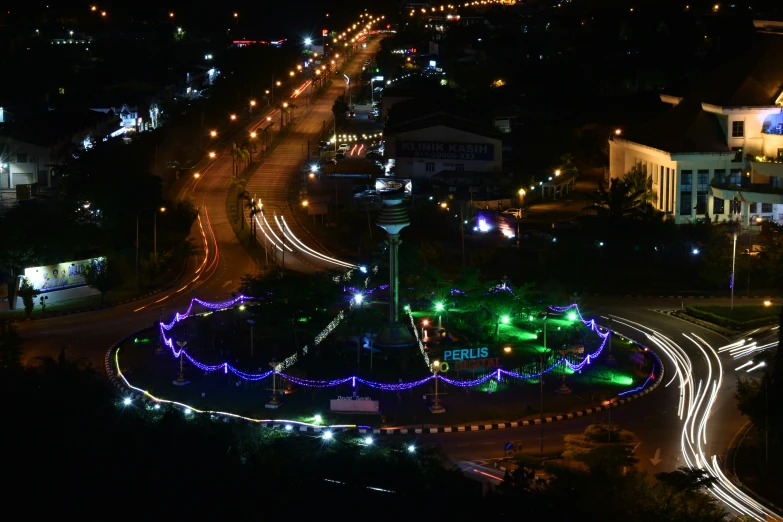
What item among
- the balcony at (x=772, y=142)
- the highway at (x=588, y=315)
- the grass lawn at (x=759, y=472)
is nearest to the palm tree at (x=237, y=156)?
the highway at (x=588, y=315)

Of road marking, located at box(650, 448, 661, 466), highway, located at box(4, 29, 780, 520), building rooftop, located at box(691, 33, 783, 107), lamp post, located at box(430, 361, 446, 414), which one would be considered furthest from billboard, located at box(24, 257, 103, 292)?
building rooftop, located at box(691, 33, 783, 107)

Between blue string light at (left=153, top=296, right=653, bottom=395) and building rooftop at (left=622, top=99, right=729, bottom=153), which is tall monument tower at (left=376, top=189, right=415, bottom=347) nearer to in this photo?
blue string light at (left=153, top=296, right=653, bottom=395)

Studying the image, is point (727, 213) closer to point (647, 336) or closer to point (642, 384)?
point (647, 336)

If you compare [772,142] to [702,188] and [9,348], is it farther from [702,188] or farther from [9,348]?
[9,348]

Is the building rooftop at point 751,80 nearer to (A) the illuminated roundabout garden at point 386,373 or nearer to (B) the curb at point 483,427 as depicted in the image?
(A) the illuminated roundabout garden at point 386,373

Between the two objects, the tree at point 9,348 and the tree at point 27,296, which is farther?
the tree at point 27,296

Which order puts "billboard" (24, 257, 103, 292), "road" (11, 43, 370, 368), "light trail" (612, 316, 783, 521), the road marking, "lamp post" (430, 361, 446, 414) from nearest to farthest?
"light trail" (612, 316, 783, 521) < the road marking < "lamp post" (430, 361, 446, 414) < "road" (11, 43, 370, 368) < "billboard" (24, 257, 103, 292)
